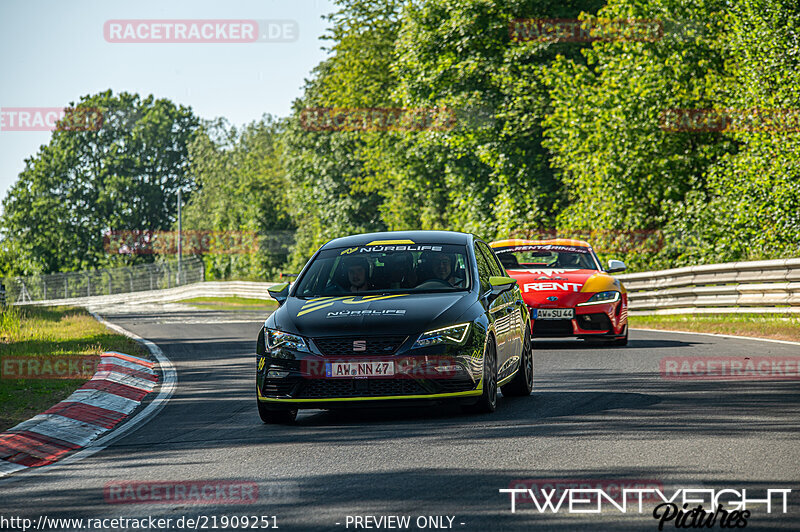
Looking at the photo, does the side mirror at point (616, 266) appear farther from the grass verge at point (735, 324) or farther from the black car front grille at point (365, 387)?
the black car front grille at point (365, 387)

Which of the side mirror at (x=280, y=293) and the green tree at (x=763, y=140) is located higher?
the green tree at (x=763, y=140)

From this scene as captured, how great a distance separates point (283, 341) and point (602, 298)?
805cm

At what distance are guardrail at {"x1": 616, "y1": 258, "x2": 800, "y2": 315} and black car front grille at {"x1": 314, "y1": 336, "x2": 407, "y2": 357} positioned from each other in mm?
12352

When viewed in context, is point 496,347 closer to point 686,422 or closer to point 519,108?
point 686,422

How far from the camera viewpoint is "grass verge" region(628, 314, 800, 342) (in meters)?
17.4

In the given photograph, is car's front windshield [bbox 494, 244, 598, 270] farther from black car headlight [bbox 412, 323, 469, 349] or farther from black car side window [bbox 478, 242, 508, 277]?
black car headlight [bbox 412, 323, 469, 349]

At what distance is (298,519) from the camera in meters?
5.21

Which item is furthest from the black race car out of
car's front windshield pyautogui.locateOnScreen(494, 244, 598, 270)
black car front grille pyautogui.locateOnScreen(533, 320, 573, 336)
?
car's front windshield pyautogui.locateOnScreen(494, 244, 598, 270)

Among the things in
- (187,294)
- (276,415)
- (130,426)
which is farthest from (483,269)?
(187,294)

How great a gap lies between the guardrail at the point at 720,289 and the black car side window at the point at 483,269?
33.4 feet

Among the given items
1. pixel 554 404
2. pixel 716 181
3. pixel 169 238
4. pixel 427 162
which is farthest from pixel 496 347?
pixel 169 238

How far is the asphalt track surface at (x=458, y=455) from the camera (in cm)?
547

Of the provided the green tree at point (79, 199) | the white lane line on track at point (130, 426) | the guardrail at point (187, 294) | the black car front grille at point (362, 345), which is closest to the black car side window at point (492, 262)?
the black car front grille at point (362, 345)

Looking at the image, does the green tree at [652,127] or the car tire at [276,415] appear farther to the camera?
the green tree at [652,127]
